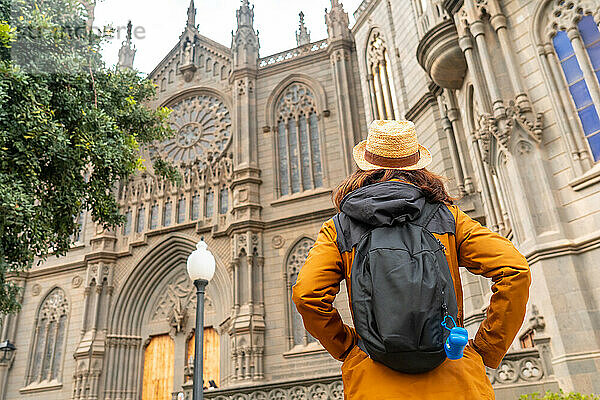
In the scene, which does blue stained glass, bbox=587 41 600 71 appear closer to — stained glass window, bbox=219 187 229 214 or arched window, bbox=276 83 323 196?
arched window, bbox=276 83 323 196

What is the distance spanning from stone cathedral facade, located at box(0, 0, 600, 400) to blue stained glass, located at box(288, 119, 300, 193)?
9cm

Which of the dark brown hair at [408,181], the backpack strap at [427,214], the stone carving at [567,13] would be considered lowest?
the backpack strap at [427,214]

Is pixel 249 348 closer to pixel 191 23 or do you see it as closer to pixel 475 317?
pixel 475 317

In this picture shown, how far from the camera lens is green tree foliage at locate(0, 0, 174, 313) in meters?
7.62

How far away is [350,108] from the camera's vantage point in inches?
714

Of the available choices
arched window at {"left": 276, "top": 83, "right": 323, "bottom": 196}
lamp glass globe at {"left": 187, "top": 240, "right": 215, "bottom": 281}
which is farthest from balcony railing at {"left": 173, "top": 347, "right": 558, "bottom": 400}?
arched window at {"left": 276, "top": 83, "right": 323, "bottom": 196}

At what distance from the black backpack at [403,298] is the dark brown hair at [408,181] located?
10.0 inches

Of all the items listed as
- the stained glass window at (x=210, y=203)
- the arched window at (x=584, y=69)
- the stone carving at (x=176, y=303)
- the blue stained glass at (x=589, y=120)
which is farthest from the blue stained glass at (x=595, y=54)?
the stone carving at (x=176, y=303)

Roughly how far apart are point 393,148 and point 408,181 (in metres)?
0.16

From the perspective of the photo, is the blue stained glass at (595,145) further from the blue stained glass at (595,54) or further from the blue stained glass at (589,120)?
the blue stained glass at (595,54)

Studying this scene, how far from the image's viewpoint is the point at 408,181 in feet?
6.72

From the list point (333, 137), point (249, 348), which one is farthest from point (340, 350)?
point (333, 137)

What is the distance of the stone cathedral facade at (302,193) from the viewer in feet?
24.7

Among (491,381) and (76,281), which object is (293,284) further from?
(76,281)
